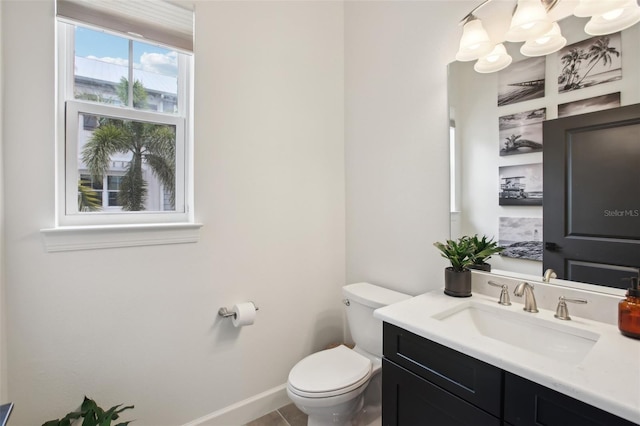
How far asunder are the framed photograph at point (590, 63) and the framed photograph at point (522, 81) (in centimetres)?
7

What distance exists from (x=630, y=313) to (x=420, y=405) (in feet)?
2.36

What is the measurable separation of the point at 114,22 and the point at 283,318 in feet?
5.91

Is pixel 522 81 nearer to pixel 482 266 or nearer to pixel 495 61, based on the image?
pixel 495 61

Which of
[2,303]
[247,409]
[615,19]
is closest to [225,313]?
Answer: [247,409]

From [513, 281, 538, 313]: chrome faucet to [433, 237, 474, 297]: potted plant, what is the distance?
208mm

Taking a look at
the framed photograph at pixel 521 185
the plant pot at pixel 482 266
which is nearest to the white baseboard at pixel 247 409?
the plant pot at pixel 482 266

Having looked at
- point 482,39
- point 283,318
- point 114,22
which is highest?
point 114,22

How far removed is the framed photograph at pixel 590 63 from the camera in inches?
41.6

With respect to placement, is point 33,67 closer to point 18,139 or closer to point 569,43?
point 18,139

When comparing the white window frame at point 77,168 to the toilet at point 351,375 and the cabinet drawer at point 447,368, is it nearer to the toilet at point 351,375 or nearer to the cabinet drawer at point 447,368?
the toilet at point 351,375

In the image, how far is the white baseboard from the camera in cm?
170

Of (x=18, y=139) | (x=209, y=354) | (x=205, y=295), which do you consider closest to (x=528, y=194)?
(x=205, y=295)

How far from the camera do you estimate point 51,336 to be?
132 cm
